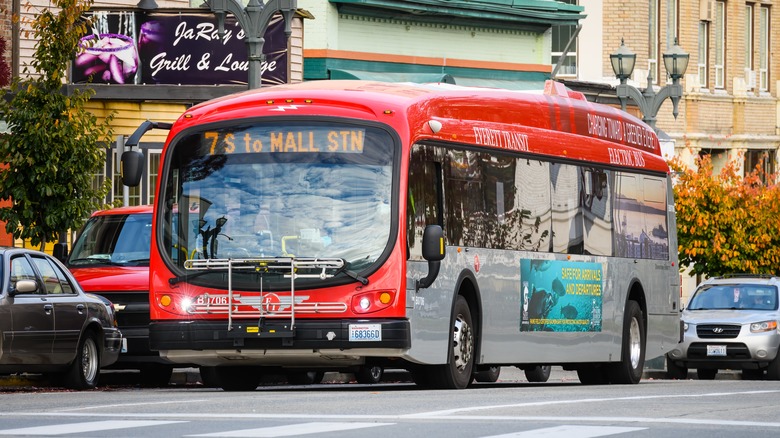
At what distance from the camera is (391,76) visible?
38.8 metres

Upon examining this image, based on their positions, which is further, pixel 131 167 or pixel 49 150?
pixel 49 150

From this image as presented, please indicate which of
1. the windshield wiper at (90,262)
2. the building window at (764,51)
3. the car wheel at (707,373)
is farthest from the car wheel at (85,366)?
the building window at (764,51)

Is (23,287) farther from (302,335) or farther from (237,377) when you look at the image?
(302,335)

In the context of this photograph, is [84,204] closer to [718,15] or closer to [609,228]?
[609,228]

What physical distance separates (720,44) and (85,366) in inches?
1418

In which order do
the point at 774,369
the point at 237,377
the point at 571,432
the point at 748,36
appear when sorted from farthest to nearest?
1. the point at 748,36
2. the point at 774,369
3. the point at 237,377
4. the point at 571,432

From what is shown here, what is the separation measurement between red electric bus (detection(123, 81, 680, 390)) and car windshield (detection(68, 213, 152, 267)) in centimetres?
336

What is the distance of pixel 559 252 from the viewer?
868 inches

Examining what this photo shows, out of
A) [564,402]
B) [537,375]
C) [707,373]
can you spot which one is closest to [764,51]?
[707,373]

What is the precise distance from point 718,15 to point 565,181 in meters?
33.1

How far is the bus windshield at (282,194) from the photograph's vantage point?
18.3 metres

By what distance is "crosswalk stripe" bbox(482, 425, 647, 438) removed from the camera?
1210 cm

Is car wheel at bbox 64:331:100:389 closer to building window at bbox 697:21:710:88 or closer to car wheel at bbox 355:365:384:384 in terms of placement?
car wheel at bbox 355:365:384:384

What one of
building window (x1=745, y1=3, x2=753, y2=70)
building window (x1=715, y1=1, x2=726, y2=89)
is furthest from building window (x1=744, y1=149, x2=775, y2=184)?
building window (x1=745, y1=3, x2=753, y2=70)
